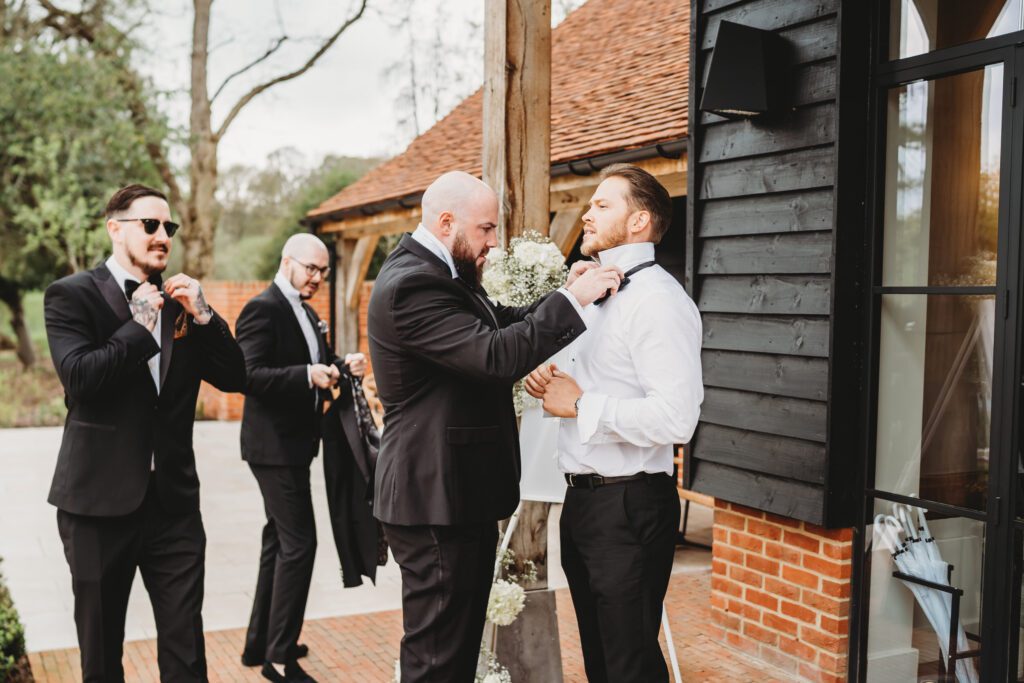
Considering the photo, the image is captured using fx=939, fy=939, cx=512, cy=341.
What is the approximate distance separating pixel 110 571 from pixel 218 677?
1.44 meters

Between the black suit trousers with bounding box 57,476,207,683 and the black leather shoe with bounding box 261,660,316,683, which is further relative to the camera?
the black leather shoe with bounding box 261,660,316,683

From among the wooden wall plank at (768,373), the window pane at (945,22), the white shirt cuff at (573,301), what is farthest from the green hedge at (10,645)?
the window pane at (945,22)

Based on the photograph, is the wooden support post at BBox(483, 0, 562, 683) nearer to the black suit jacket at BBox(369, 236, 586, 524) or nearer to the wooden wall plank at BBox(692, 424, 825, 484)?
the black suit jacket at BBox(369, 236, 586, 524)

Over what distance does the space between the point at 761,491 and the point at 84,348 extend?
294 cm

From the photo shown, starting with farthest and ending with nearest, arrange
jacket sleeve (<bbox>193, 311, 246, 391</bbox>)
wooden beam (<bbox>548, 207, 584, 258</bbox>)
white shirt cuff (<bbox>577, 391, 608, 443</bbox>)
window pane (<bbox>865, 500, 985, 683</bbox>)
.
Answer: wooden beam (<bbox>548, 207, 584, 258</bbox>) → window pane (<bbox>865, 500, 985, 683</bbox>) → jacket sleeve (<bbox>193, 311, 246, 391</bbox>) → white shirt cuff (<bbox>577, 391, 608, 443</bbox>)

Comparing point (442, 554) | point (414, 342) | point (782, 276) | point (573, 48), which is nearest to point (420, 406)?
point (414, 342)

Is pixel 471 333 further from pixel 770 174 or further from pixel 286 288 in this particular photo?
pixel 770 174

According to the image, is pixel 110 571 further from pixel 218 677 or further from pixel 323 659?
pixel 323 659

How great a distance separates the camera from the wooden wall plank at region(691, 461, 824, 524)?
4.08m

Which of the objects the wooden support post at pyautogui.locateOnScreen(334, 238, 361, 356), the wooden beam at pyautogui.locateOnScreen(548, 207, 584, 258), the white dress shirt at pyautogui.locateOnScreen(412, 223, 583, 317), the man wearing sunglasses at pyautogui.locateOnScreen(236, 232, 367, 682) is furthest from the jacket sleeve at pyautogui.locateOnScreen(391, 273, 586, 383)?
the wooden support post at pyautogui.locateOnScreen(334, 238, 361, 356)

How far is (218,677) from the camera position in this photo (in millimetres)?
4359

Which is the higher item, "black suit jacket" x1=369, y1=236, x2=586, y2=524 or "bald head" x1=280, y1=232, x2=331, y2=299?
"bald head" x1=280, y1=232, x2=331, y2=299

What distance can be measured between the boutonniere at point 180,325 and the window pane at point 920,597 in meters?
2.94

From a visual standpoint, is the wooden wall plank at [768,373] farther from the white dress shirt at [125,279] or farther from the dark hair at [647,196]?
the white dress shirt at [125,279]
